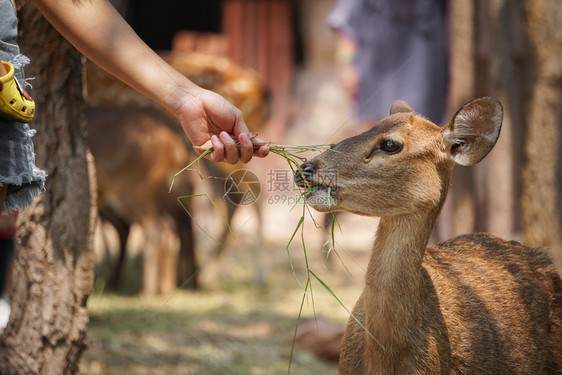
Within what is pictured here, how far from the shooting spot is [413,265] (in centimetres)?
223

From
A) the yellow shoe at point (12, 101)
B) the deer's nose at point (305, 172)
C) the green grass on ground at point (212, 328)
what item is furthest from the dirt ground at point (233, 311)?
the yellow shoe at point (12, 101)

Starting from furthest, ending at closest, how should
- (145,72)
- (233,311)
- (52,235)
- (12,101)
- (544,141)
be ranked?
(233,311) < (544,141) < (52,235) < (145,72) < (12,101)

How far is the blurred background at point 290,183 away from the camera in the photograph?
14.1 feet

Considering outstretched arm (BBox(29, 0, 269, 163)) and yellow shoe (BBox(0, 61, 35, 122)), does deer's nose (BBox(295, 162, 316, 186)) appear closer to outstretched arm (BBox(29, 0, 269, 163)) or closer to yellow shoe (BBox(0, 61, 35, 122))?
outstretched arm (BBox(29, 0, 269, 163))

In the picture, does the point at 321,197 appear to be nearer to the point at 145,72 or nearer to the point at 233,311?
the point at 145,72

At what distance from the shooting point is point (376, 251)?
2.30 m

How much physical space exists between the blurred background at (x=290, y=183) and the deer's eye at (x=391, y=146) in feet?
1.60

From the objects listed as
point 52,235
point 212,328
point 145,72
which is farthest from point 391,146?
point 212,328

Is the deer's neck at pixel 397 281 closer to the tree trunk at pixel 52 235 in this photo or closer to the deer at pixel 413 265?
the deer at pixel 413 265

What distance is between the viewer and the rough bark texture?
4.73 m

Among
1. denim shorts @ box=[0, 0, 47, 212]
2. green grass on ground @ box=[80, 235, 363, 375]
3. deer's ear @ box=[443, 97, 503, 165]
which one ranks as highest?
deer's ear @ box=[443, 97, 503, 165]

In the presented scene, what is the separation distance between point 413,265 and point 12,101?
1.35 m

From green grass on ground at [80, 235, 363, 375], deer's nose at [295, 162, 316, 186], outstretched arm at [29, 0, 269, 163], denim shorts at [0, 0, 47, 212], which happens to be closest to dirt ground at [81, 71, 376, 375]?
green grass on ground at [80, 235, 363, 375]

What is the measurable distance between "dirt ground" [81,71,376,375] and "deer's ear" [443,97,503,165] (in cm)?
42
